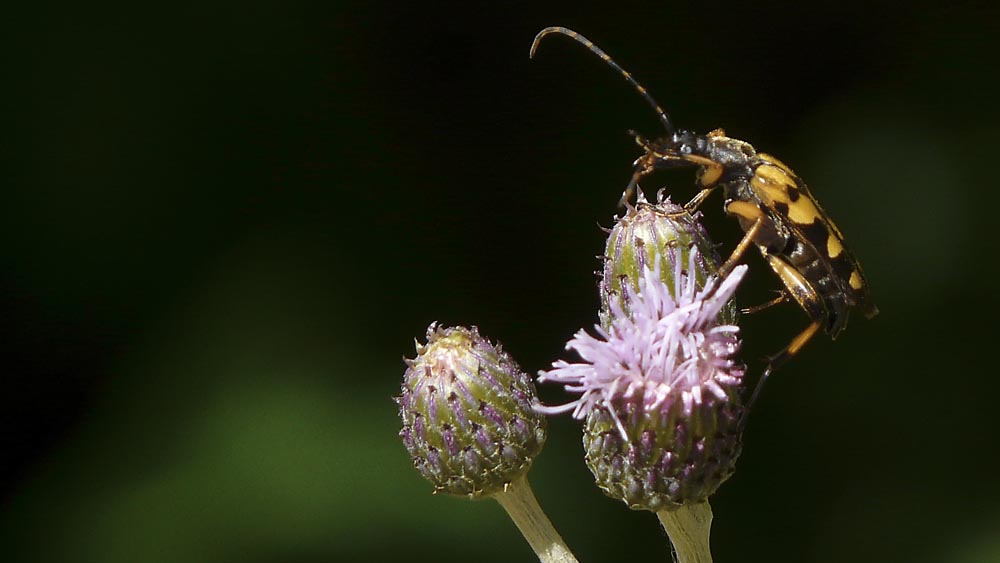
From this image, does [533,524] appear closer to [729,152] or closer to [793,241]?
[793,241]

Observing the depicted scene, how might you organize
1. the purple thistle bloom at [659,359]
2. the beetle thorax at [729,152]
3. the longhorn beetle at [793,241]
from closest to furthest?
the purple thistle bloom at [659,359]
the longhorn beetle at [793,241]
the beetle thorax at [729,152]

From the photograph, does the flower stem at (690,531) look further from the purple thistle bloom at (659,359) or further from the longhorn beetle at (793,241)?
the longhorn beetle at (793,241)

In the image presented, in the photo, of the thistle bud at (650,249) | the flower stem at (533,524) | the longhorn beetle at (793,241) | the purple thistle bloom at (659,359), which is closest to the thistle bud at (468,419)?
the flower stem at (533,524)

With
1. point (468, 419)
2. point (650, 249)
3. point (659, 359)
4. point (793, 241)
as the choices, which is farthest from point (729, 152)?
point (468, 419)

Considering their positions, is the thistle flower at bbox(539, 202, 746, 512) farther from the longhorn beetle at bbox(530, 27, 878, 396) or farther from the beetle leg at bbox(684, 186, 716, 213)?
the beetle leg at bbox(684, 186, 716, 213)

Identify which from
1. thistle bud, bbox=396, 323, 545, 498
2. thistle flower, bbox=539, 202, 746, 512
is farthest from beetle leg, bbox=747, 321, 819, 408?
thistle bud, bbox=396, 323, 545, 498

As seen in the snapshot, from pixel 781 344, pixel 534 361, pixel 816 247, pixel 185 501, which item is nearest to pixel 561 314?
pixel 534 361

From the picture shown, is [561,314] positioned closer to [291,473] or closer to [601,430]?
[291,473]
